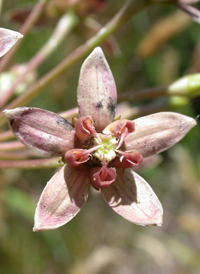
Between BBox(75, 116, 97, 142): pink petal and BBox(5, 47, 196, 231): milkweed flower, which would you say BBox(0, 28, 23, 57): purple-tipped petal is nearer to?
BBox(5, 47, 196, 231): milkweed flower

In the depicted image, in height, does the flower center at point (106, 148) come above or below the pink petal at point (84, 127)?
below

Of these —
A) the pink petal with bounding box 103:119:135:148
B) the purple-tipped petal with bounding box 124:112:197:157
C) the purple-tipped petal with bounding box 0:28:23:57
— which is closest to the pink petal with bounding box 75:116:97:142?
the pink petal with bounding box 103:119:135:148

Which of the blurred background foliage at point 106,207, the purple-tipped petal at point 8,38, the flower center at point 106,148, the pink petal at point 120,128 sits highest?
the purple-tipped petal at point 8,38

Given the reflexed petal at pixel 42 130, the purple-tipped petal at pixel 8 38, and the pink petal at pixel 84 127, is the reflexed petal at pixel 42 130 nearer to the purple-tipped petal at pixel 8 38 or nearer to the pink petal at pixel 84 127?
the pink petal at pixel 84 127

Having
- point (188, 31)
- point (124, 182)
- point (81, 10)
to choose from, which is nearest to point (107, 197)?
point (124, 182)

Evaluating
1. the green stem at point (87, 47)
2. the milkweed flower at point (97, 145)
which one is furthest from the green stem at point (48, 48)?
the milkweed flower at point (97, 145)

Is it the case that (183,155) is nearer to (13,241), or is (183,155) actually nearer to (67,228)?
(67,228)
